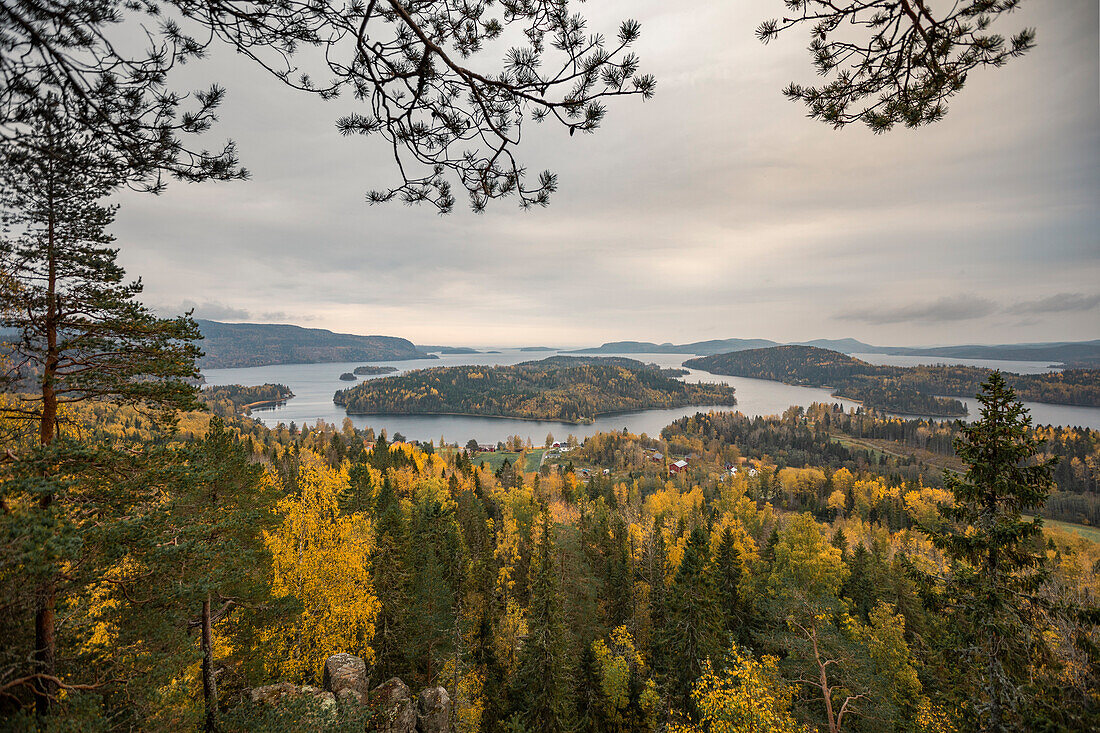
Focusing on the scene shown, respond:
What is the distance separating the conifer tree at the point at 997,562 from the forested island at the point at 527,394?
13537cm

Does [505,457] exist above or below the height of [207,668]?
below

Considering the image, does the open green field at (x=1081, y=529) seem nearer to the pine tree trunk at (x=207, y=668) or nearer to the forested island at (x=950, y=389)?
the forested island at (x=950, y=389)

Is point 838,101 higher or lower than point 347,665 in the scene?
higher

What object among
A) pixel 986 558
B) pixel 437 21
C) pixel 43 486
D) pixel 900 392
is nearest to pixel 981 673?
pixel 986 558

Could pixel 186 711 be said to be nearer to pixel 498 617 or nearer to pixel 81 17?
pixel 81 17

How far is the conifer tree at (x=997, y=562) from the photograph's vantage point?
6383mm

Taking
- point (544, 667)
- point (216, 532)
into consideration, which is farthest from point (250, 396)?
point (216, 532)

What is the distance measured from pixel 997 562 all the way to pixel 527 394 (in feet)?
519

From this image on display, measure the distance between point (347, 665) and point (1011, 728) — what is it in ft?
47.2

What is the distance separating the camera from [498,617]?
18594 millimetres

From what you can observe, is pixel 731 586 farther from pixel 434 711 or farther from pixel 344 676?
pixel 344 676

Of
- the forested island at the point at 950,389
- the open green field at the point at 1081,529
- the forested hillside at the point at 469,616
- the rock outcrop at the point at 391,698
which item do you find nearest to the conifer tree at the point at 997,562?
the forested hillside at the point at 469,616

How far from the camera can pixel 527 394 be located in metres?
164

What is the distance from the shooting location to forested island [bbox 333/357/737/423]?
15212 centimetres
